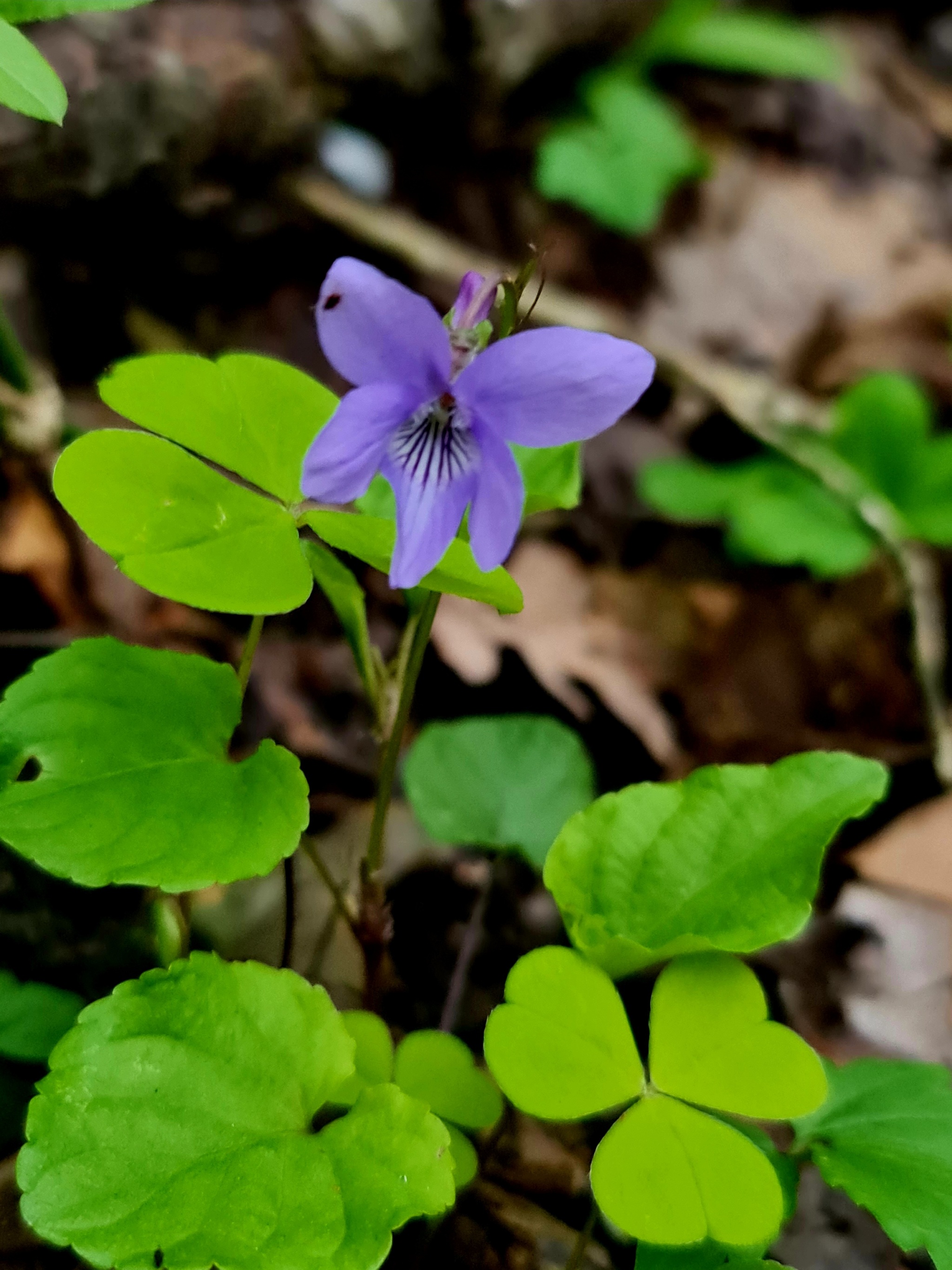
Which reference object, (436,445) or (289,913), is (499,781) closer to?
(289,913)

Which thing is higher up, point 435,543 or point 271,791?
point 435,543

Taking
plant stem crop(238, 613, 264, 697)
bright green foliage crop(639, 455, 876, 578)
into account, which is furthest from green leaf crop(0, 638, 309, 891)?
bright green foliage crop(639, 455, 876, 578)

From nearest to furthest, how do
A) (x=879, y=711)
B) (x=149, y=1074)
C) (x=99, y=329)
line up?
(x=149, y=1074) < (x=879, y=711) < (x=99, y=329)

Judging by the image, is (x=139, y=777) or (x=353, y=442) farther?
(x=139, y=777)

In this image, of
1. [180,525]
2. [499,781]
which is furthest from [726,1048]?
[180,525]

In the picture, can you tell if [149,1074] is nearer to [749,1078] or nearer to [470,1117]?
[470,1117]

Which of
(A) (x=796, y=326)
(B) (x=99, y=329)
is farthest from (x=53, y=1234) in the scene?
(A) (x=796, y=326)
